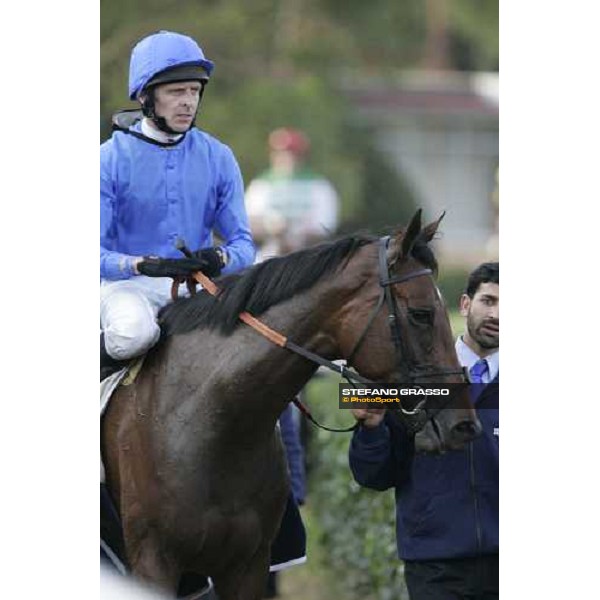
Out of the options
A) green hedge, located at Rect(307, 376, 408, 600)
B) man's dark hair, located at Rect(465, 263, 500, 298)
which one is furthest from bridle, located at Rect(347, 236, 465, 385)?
green hedge, located at Rect(307, 376, 408, 600)

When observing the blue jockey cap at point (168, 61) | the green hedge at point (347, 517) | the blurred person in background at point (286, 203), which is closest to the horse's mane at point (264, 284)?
the blue jockey cap at point (168, 61)

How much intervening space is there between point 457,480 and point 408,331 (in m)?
0.64

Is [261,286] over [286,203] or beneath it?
beneath

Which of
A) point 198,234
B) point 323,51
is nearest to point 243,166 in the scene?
point 198,234

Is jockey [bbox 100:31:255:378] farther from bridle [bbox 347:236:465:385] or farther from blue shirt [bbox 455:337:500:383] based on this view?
blue shirt [bbox 455:337:500:383]

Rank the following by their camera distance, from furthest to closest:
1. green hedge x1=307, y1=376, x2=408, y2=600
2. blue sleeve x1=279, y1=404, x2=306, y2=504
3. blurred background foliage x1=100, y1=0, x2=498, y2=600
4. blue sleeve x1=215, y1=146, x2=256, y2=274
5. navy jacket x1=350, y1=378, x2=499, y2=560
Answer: blurred background foliage x1=100, y1=0, x2=498, y2=600
green hedge x1=307, y1=376, x2=408, y2=600
blue sleeve x1=279, y1=404, x2=306, y2=504
blue sleeve x1=215, y1=146, x2=256, y2=274
navy jacket x1=350, y1=378, x2=499, y2=560

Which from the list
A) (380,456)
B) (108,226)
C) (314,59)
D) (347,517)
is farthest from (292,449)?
(314,59)

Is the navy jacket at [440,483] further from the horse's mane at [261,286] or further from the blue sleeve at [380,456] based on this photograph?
the horse's mane at [261,286]

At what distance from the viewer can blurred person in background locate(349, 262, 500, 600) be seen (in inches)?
191

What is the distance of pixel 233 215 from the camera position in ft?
17.6

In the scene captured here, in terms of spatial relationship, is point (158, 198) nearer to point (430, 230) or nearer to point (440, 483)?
point (430, 230)

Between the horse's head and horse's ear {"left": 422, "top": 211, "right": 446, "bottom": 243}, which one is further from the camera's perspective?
horse's ear {"left": 422, "top": 211, "right": 446, "bottom": 243}

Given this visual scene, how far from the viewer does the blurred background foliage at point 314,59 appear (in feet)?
32.0

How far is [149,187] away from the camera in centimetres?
517
